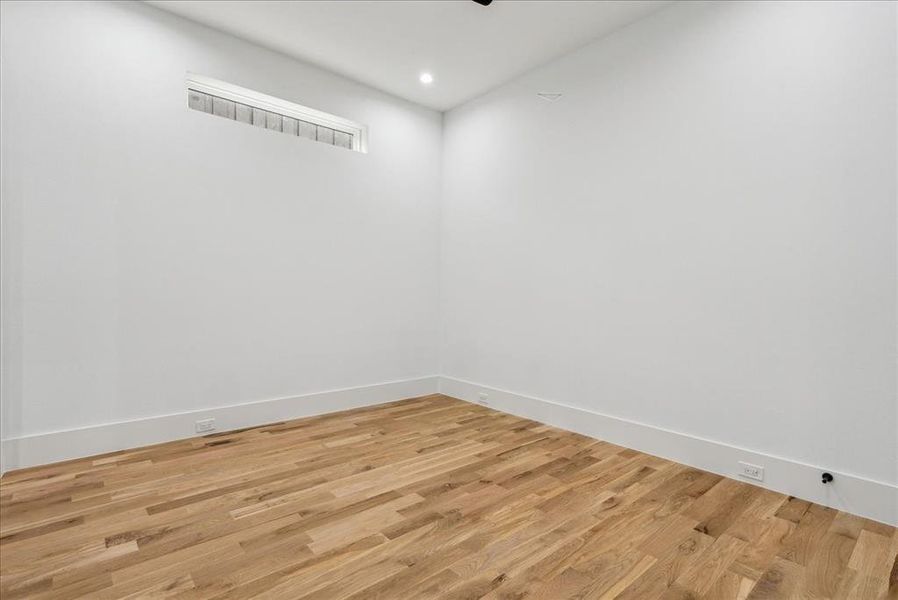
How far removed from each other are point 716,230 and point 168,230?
12.4ft

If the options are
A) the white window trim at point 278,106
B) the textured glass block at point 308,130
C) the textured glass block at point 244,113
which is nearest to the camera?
the white window trim at point 278,106

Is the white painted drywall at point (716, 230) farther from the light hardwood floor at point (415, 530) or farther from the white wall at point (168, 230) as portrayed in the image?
the white wall at point (168, 230)

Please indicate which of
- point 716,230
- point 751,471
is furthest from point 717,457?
point 716,230

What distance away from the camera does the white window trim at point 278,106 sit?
3547 millimetres

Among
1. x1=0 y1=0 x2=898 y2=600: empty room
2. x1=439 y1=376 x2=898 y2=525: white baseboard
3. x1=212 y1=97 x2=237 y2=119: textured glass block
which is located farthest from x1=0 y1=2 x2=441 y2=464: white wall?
x1=439 y1=376 x2=898 y2=525: white baseboard

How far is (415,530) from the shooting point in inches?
82.6

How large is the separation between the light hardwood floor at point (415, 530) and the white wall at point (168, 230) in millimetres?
669

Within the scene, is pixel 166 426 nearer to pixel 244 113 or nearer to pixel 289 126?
pixel 244 113

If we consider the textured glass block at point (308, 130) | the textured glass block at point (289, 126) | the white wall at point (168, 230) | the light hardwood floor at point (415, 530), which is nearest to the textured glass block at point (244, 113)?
the white wall at point (168, 230)

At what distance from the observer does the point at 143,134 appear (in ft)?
A: 10.5

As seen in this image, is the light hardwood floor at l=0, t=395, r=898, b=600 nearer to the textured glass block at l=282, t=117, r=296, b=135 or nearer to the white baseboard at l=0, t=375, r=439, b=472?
the white baseboard at l=0, t=375, r=439, b=472

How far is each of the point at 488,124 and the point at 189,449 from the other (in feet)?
12.5

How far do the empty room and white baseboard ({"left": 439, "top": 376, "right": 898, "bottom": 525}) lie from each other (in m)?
0.02

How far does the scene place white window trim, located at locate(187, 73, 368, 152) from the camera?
3547 mm
